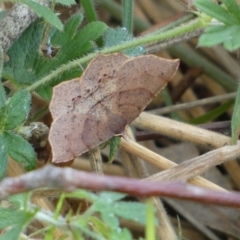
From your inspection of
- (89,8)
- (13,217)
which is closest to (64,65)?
(89,8)

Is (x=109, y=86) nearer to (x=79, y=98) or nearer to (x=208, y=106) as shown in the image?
(x=79, y=98)

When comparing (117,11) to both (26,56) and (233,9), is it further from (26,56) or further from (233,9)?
(233,9)

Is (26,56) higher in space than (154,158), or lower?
higher

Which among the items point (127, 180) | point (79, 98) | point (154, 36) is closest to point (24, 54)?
point (79, 98)

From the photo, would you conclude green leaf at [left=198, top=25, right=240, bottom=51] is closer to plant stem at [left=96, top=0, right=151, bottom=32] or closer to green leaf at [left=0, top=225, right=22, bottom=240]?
green leaf at [left=0, top=225, right=22, bottom=240]

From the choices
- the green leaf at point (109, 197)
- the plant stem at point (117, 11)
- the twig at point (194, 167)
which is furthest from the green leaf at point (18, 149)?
the plant stem at point (117, 11)

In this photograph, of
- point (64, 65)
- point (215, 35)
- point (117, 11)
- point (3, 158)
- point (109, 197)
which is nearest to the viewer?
point (109, 197)

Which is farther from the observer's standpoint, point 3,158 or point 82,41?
point 82,41

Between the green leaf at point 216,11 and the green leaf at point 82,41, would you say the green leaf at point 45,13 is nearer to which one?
the green leaf at point 82,41
